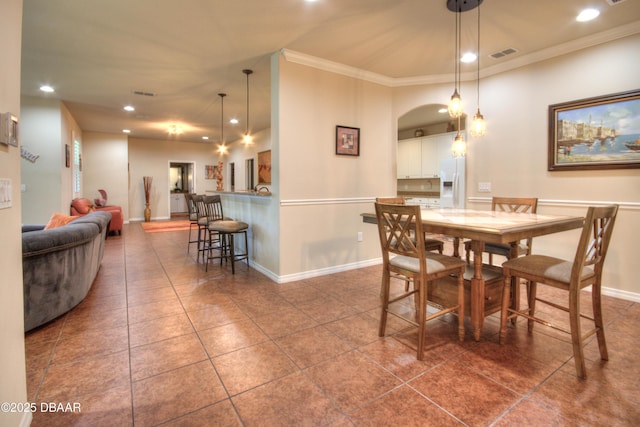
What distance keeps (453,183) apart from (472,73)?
1752mm

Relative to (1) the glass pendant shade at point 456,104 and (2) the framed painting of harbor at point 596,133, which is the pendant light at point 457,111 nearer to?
(1) the glass pendant shade at point 456,104

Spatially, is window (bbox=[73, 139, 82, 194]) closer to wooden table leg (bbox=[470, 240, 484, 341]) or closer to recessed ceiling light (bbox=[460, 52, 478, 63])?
recessed ceiling light (bbox=[460, 52, 478, 63])

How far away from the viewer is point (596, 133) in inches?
125

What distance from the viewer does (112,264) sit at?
4488 millimetres

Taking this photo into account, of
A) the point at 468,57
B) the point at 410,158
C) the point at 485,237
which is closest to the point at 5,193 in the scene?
the point at 485,237

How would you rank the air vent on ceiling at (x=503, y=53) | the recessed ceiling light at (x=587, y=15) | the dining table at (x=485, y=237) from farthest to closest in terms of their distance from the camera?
1. the air vent on ceiling at (x=503, y=53)
2. the recessed ceiling light at (x=587, y=15)
3. the dining table at (x=485, y=237)

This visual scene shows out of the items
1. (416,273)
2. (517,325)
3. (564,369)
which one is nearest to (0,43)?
(416,273)

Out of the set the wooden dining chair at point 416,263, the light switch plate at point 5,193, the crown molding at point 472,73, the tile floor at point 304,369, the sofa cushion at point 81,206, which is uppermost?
the crown molding at point 472,73

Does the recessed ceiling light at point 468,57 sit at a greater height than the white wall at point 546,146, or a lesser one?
greater

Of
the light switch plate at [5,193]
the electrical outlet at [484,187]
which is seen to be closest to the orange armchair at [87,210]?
the light switch plate at [5,193]

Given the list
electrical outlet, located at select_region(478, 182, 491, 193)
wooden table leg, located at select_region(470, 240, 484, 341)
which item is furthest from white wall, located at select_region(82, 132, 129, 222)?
wooden table leg, located at select_region(470, 240, 484, 341)

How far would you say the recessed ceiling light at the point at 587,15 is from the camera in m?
2.71

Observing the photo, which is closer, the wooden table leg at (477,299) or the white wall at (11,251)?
the white wall at (11,251)

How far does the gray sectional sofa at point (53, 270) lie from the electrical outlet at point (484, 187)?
4393 mm
